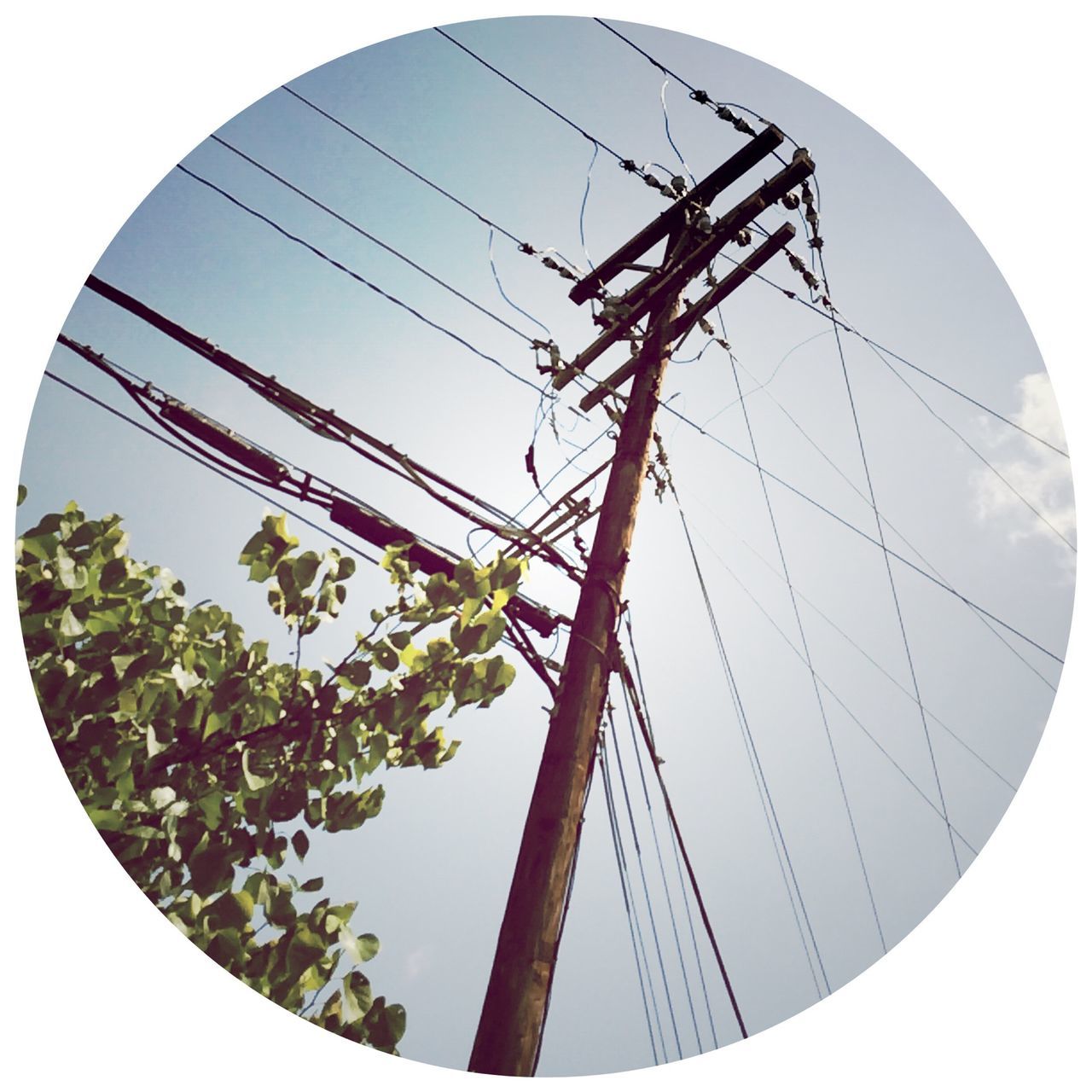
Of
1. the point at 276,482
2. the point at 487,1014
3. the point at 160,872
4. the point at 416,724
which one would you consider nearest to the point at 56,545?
the point at 276,482

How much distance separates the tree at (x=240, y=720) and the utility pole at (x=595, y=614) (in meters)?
0.34

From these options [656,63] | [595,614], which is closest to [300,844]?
[595,614]

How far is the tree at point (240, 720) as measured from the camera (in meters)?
2.01

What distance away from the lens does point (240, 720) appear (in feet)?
6.84

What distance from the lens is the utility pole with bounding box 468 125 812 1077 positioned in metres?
1.90

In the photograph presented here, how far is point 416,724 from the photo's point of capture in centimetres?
212

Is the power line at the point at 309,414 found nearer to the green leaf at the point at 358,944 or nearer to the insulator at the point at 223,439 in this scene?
the insulator at the point at 223,439

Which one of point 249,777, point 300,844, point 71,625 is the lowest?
point 300,844

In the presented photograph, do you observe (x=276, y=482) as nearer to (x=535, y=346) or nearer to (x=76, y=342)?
(x=76, y=342)

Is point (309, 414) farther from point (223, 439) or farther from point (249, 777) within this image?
point (249, 777)

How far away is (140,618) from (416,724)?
2.84 feet

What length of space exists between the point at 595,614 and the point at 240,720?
112 cm

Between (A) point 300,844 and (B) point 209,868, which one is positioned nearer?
(B) point 209,868

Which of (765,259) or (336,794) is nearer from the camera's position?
(336,794)
